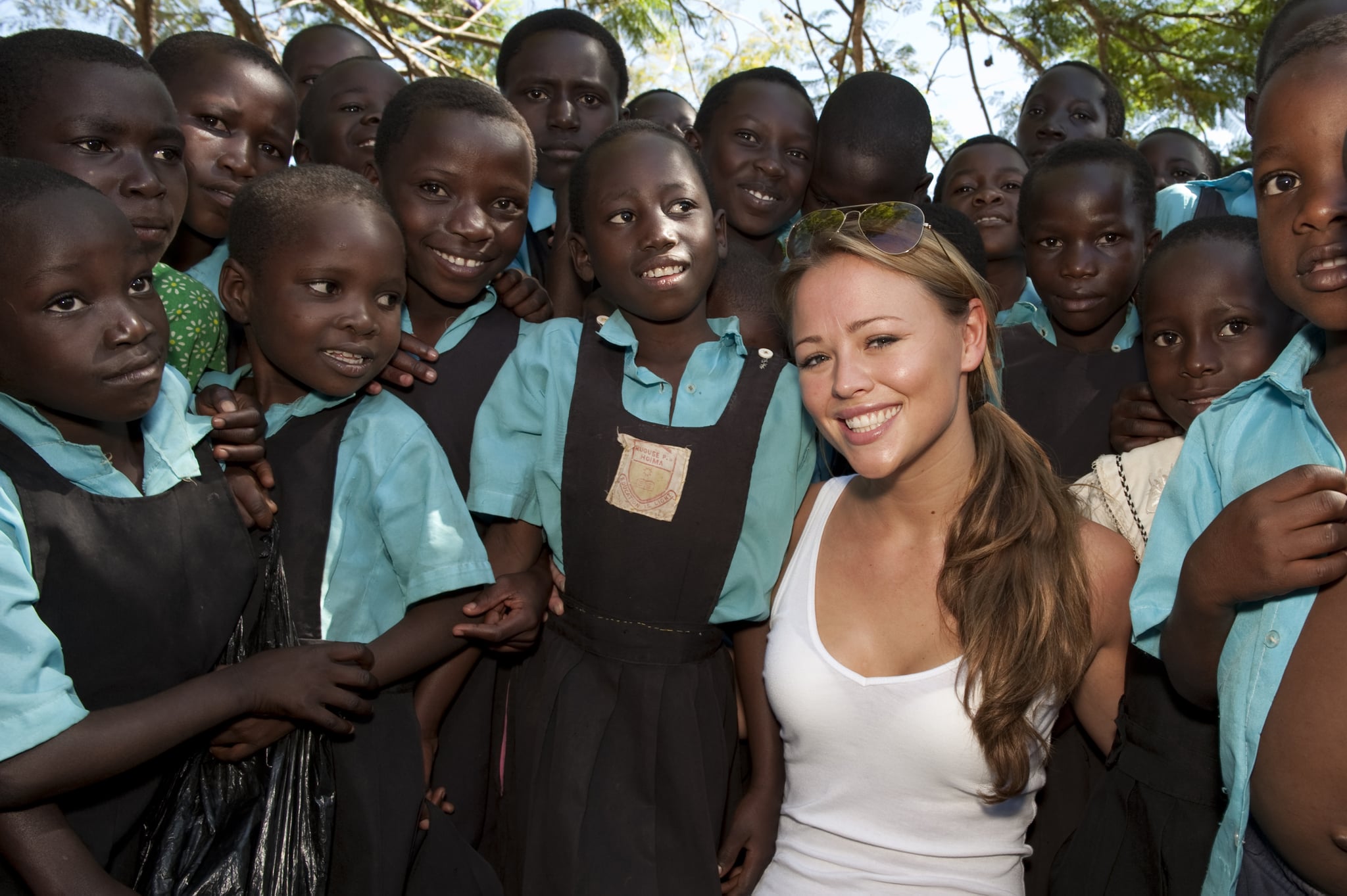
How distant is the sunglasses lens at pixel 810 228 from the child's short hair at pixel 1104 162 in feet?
3.91

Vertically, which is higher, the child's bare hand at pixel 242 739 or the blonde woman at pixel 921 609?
the blonde woman at pixel 921 609

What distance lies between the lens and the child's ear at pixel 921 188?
12.5ft

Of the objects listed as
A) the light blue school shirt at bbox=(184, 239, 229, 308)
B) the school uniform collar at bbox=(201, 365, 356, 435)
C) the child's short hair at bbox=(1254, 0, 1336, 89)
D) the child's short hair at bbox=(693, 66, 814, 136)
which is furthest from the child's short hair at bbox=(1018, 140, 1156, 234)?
the light blue school shirt at bbox=(184, 239, 229, 308)

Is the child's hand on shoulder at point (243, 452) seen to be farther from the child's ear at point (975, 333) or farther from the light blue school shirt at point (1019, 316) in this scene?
the light blue school shirt at point (1019, 316)

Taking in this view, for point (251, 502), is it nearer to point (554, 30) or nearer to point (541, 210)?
point (541, 210)

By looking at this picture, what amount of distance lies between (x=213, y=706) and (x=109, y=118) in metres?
1.40

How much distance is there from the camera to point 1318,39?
1675 mm

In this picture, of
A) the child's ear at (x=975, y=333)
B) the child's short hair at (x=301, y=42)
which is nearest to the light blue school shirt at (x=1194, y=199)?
the child's ear at (x=975, y=333)

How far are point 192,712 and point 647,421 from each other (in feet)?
3.79

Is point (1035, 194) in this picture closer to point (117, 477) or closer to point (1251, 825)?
point (1251, 825)

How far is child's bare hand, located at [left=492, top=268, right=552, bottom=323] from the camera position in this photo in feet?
9.54

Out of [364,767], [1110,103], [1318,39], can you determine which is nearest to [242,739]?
[364,767]

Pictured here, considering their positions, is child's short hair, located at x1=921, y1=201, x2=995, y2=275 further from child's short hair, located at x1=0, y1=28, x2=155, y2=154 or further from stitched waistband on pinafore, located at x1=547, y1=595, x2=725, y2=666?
child's short hair, located at x1=0, y1=28, x2=155, y2=154

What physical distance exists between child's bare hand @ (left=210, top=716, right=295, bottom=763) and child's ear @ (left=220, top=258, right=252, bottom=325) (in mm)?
984
